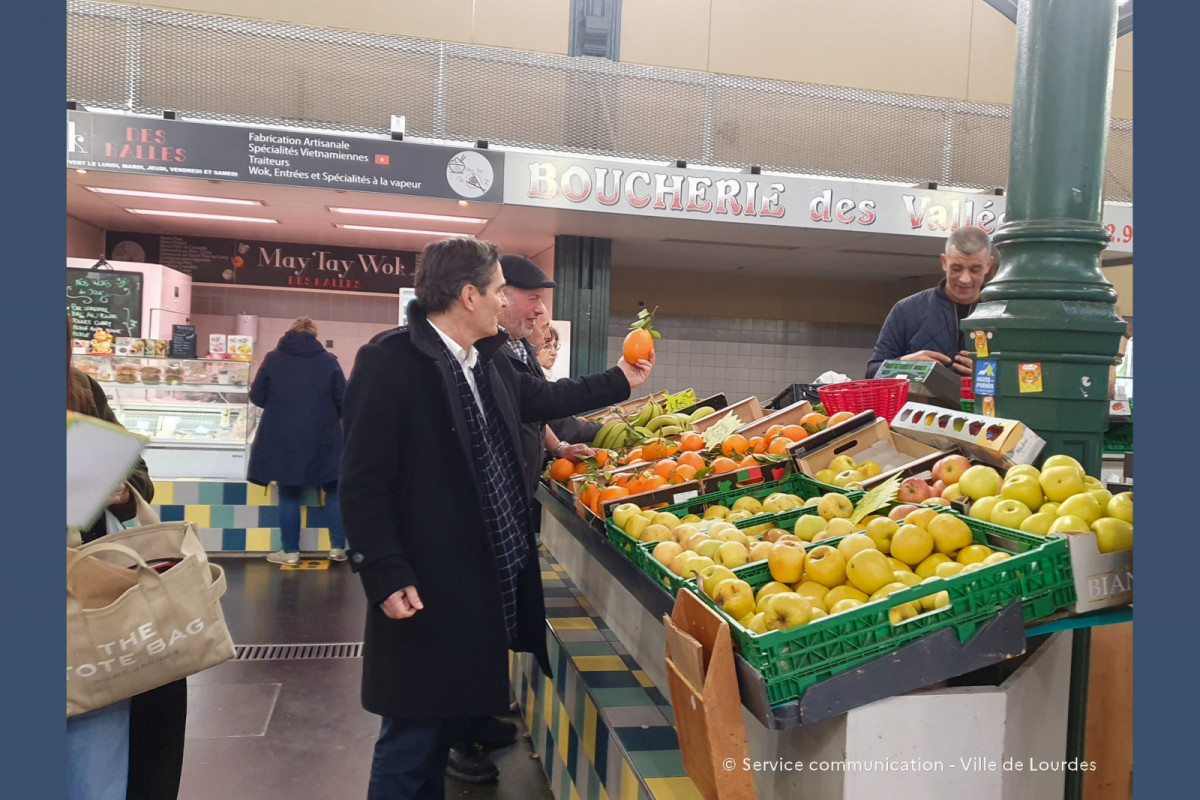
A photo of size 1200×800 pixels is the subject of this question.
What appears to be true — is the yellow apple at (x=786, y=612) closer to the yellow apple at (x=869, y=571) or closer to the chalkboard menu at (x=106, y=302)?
the yellow apple at (x=869, y=571)

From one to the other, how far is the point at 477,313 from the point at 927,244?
23.3 feet

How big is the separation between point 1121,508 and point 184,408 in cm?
628

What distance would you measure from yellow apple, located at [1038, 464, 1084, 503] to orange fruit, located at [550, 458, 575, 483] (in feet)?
6.91

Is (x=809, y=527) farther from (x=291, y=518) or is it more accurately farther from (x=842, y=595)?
(x=291, y=518)

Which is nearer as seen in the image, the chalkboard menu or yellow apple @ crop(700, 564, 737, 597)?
yellow apple @ crop(700, 564, 737, 597)

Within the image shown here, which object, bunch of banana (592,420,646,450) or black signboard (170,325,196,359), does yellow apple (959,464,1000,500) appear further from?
black signboard (170,325,196,359)

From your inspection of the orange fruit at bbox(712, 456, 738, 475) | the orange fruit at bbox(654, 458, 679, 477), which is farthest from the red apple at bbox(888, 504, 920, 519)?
the orange fruit at bbox(654, 458, 679, 477)

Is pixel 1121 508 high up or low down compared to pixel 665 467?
up

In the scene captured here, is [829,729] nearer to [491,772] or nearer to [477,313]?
[477,313]

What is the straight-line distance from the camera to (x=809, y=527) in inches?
89.4

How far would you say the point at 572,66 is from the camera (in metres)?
8.54

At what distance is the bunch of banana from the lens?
4336mm

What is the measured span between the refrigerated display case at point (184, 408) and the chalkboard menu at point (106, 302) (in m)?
1.84

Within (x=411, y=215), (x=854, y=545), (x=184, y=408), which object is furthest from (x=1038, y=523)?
(x=411, y=215)
